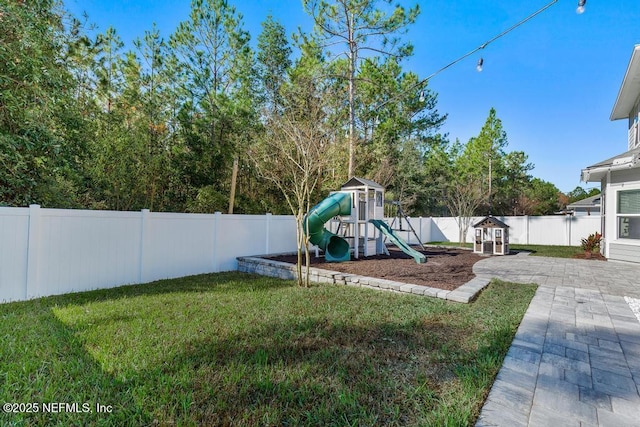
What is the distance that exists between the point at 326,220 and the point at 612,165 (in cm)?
683

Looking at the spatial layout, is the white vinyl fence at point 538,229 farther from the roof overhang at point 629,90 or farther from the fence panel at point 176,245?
the fence panel at point 176,245

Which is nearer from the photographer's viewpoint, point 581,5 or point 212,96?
point 581,5

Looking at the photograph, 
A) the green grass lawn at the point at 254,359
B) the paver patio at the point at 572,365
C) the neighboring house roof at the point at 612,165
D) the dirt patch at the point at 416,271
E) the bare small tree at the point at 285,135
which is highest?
the bare small tree at the point at 285,135

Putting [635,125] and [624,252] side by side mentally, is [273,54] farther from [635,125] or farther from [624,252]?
[624,252]

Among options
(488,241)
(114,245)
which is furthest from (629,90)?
(114,245)

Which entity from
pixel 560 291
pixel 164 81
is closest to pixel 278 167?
pixel 164 81

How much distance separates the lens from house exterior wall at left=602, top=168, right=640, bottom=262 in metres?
7.17

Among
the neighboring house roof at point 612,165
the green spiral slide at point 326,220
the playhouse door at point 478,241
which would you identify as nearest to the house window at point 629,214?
the neighboring house roof at point 612,165

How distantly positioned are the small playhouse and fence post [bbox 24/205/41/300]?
10731 millimetres

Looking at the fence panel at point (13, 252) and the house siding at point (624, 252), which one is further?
the house siding at point (624, 252)

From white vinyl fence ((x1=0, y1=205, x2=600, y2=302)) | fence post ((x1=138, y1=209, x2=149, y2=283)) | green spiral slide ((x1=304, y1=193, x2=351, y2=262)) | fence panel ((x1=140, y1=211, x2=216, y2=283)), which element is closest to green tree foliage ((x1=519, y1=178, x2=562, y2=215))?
green spiral slide ((x1=304, y1=193, x2=351, y2=262))

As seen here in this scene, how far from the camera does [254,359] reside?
7.93 feet

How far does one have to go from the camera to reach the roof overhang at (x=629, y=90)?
22.5 ft

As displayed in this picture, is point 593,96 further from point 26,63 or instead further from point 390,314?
point 26,63
